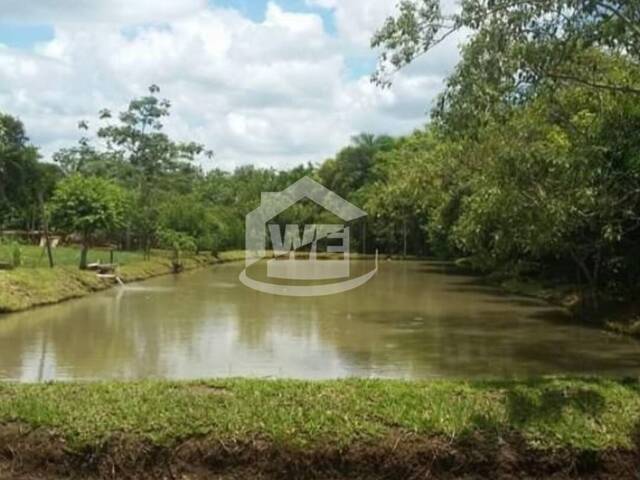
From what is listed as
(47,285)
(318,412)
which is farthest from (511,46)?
(47,285)

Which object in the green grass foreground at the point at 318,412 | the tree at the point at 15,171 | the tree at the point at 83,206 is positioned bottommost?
the green grass foreground at the point at 318,412

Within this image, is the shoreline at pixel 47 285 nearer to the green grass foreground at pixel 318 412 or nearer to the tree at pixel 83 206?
the tree at pixel 83 206

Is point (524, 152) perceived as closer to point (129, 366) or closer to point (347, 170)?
point (129, 366)

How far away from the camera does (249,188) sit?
5441cm

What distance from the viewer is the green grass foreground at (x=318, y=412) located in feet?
18.1

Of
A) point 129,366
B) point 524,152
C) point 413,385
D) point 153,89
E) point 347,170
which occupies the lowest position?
point 129,366

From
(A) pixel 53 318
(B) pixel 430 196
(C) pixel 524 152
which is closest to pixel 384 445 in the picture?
(C) pixel 524 152

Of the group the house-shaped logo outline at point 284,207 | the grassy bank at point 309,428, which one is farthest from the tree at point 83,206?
the grassy bank at point 309,428

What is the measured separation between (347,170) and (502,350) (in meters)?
42.1

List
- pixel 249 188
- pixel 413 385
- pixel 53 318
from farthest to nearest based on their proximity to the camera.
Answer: pixel 249 188, pixel 53 318, pixel 413 385

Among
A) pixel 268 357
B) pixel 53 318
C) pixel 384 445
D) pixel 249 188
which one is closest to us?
pixel 384 445

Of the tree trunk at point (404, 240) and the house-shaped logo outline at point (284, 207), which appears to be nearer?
the tree trunk at point (404, 240)

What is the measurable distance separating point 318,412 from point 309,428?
0.19 m

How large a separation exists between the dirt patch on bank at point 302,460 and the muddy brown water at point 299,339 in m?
4.90
